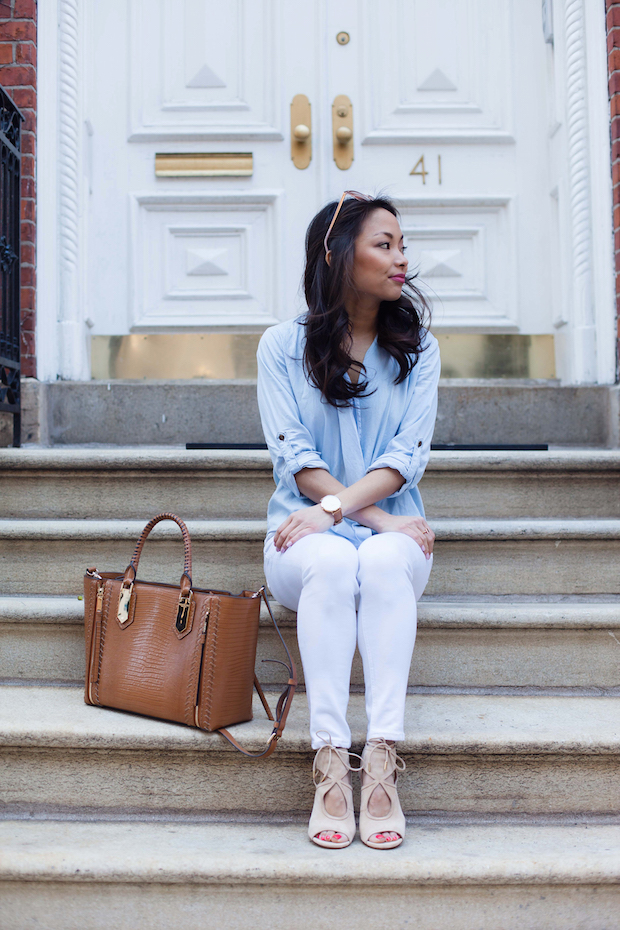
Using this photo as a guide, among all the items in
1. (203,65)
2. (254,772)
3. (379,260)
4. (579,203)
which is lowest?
(254,772)

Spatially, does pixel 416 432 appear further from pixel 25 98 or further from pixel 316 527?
pixel 25 98

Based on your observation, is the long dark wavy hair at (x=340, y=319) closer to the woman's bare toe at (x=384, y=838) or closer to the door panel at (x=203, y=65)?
the woman's bare toe at (x=384, y=838)

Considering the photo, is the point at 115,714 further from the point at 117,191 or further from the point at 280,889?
the point at 117,191

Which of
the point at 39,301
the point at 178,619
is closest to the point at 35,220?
the point at 39,301

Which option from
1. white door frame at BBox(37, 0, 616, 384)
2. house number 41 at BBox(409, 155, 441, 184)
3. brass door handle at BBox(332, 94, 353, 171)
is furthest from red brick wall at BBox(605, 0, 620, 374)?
brass door handle at BBox(332, 94, 353, 171)

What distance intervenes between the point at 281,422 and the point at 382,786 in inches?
30.7

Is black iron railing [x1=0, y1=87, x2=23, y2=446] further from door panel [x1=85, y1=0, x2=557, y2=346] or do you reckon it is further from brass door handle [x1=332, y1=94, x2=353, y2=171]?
brass door handle [x1=332, y1=94, x2=353, y2=171]

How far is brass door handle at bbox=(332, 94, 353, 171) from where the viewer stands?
3.08 m

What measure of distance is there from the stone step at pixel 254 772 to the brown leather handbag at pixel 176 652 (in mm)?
50

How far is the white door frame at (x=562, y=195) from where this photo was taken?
277cm

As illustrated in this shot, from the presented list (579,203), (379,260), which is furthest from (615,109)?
(379,260)

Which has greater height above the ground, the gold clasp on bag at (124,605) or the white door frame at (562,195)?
the white door frame at (562,195)

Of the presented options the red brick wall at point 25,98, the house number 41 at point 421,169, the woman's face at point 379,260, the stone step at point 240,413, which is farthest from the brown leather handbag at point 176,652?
the house number 41 at point 421,169

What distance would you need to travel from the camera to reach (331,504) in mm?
1548
